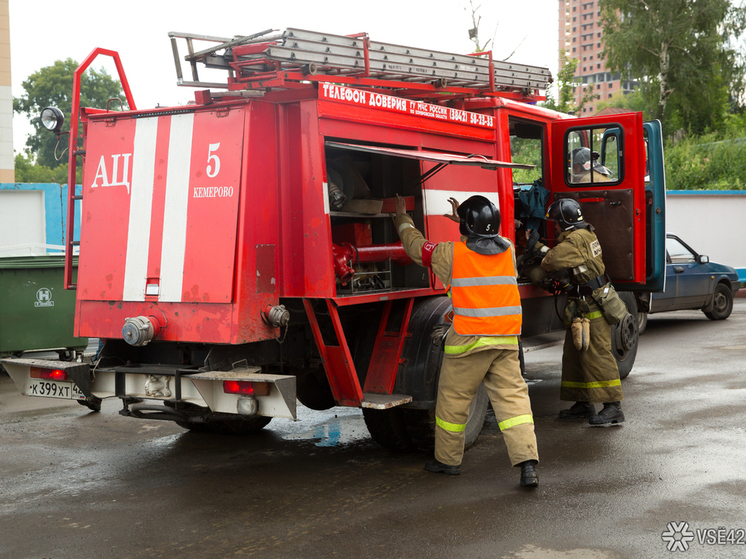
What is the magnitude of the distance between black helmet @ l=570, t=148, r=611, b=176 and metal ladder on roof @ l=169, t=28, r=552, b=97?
1.47m

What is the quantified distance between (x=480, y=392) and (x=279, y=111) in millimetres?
2500

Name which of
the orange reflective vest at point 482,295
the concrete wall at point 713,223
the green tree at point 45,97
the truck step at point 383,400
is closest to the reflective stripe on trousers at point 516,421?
the orange reflective vest at point 482,295

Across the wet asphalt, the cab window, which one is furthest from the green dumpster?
the cab window

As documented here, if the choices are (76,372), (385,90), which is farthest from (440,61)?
(76,372)

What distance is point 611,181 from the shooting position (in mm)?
6902

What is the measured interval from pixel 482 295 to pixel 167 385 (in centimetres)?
198

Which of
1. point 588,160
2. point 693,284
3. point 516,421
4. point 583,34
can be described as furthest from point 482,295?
point 583,34

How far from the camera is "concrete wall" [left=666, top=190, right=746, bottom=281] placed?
17.1 metres

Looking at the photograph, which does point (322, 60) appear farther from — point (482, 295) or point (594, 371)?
point (594, 371)

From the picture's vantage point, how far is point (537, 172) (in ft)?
24.4

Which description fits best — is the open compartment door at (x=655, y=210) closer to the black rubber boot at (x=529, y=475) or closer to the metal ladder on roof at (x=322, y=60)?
the metal ladder on roof at (x=322, y=60)

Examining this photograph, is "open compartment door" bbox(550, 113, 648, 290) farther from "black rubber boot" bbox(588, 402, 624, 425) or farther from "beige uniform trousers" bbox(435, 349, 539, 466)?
"beige uniform trousers" bbox(435, 349, 539, 466)

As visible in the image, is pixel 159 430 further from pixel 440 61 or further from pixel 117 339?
pixel 440 61

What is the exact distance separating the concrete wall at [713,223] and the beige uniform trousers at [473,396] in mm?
13531
